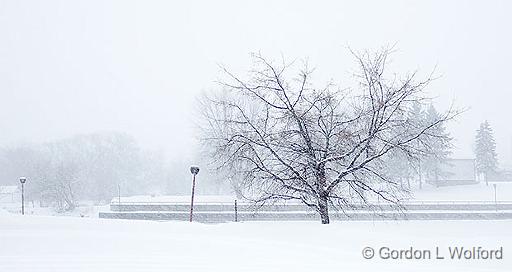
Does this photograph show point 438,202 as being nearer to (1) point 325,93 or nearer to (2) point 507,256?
(1) point 325,93

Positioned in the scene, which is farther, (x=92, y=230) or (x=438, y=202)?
(x=438, y=202)

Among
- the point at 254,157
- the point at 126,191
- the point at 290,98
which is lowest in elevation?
the point at 126,191

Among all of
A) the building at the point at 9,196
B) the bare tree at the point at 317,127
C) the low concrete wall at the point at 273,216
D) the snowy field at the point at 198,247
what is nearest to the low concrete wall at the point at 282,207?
the low concrete wall at the point at 273,216

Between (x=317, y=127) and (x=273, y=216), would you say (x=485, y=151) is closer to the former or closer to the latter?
(x=273, y=216)

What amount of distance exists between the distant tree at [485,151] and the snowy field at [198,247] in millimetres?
56690

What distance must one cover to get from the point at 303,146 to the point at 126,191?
71.0 metres

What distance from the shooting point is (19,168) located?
285 feet

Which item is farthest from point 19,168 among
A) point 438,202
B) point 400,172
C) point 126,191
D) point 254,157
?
point 254,157

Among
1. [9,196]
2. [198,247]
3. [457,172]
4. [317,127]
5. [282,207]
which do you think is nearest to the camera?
[198,247]

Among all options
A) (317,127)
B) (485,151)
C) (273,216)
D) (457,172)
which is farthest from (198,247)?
(485,151)

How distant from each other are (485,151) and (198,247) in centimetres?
6097

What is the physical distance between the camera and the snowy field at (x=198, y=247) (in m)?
8.16

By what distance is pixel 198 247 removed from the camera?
30.3 feet

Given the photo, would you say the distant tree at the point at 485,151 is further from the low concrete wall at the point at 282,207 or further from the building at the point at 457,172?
the low concrete wall at the point at 282,207
